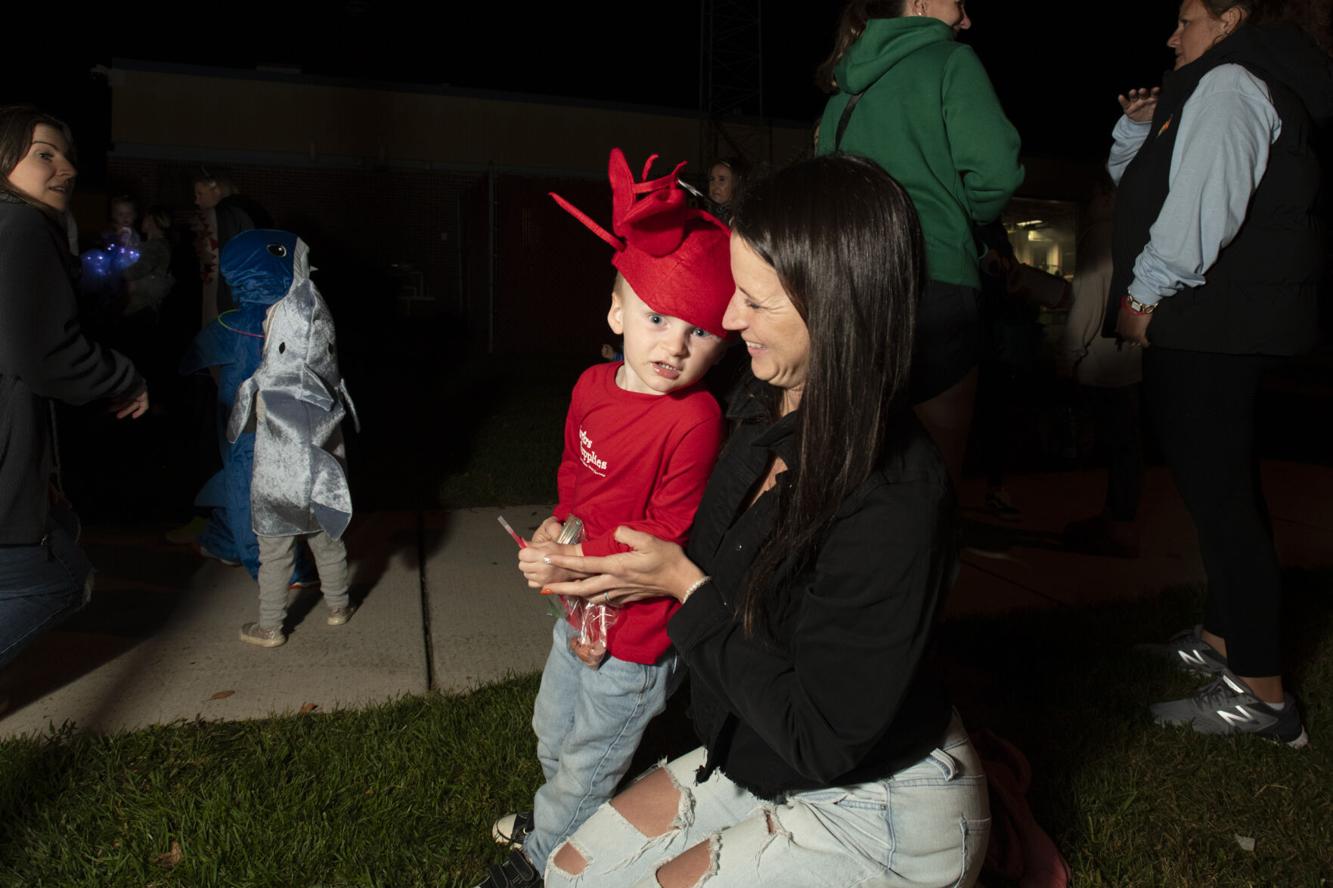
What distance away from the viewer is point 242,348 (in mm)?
4195

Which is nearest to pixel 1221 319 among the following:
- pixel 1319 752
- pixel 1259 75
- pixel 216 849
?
pixel 1259 75

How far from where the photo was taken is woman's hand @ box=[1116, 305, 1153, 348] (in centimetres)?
312

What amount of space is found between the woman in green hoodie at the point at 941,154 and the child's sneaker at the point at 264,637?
2.60 metres

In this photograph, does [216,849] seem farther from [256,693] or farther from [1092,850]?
[1092,850]

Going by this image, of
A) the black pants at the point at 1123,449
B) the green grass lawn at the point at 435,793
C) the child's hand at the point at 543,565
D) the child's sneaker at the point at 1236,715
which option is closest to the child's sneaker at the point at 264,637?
the green grass lawn at the point at 435,793

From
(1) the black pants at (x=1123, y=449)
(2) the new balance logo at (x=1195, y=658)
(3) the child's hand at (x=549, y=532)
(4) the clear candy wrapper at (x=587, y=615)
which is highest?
(3) the child's hand at (x=549, y=532)

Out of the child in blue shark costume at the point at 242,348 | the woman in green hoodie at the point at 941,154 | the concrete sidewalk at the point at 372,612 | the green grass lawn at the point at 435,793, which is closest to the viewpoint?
the green grass lawn at the point at 435,793

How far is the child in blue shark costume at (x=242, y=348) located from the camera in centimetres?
395

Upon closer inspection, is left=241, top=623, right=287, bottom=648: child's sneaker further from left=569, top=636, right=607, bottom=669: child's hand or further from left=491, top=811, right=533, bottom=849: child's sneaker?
left=569, top=636, right=607, bottom=669: child's hand

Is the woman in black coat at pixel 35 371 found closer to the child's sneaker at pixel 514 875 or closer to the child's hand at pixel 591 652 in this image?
the child's sneaker at pixel 514 875

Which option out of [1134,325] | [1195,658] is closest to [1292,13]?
[1134,325]

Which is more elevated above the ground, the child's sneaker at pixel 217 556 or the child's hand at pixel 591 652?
the child's hand at pixel 591 652

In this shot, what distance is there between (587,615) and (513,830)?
0.75 metres

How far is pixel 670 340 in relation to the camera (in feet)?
7.03
